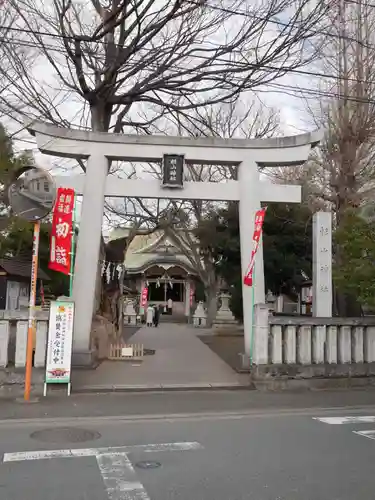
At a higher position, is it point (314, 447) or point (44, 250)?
point (44, 250)

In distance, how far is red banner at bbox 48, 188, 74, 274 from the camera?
11.1 meters

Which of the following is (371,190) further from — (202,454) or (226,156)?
(202,454)

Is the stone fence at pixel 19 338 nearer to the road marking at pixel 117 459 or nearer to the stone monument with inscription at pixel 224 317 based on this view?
the road marking at pixel 117 459

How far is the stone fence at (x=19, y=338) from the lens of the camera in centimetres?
952

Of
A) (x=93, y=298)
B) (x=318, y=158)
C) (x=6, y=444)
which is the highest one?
(x=318, y=158)

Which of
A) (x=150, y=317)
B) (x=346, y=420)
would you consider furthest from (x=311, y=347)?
(x=150, y=317)

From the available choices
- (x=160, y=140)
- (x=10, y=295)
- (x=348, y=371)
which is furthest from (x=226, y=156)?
(x=10, y=295)

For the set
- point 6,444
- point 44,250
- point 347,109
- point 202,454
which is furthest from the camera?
point 44,250

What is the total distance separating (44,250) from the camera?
2711cm

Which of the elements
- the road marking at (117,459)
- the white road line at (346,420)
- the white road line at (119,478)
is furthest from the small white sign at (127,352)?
the white road line at (119,478)

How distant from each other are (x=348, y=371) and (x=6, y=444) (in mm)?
7482

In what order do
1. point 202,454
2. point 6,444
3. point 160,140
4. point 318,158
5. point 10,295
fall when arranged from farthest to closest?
point 10,295 → point 318,158 → point 160,140 → point 6,444 → point 202,454

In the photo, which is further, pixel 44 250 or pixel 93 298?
pixel 44 250

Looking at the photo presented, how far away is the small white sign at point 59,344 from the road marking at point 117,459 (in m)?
3.41
